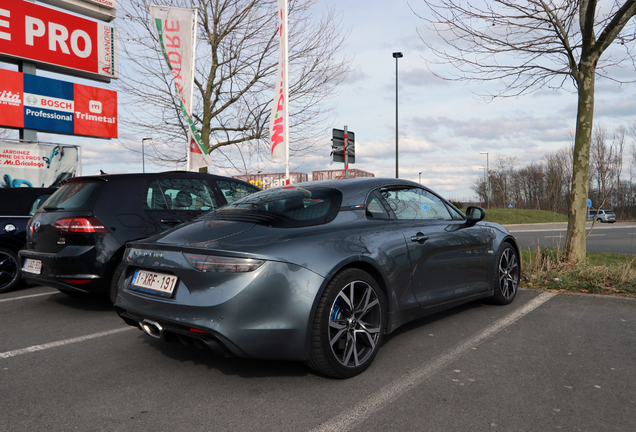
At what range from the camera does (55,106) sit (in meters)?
15.7

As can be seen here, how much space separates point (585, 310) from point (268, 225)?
3.89 metres

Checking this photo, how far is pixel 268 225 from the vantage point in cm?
320

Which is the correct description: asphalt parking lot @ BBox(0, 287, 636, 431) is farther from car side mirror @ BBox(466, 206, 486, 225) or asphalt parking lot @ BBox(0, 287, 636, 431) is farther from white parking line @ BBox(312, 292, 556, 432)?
car side mirror @ BBox(466, 206, 486, 225)

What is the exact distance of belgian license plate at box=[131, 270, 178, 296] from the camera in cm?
305

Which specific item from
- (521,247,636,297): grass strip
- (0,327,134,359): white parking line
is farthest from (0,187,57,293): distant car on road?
(521,247,636,297): grass strip

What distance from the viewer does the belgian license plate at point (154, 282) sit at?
3.05m

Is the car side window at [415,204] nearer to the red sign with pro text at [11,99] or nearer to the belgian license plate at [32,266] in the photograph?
the belgian license plate at [32,266]

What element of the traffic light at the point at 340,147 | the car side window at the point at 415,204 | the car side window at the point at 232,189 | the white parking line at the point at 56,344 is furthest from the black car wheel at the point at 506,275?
the traffic light at the point at 340,147

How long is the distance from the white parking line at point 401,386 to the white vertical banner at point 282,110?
619 cm

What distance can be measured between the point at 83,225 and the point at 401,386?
142 inches

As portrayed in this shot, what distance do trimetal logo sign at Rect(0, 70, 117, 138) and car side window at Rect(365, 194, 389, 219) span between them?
49.1 feet

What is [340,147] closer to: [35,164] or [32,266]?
[32,266]

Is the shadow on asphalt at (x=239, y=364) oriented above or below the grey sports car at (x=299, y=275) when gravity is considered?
below

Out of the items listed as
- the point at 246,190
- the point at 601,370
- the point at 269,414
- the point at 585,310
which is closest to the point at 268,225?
the point at 269,414
